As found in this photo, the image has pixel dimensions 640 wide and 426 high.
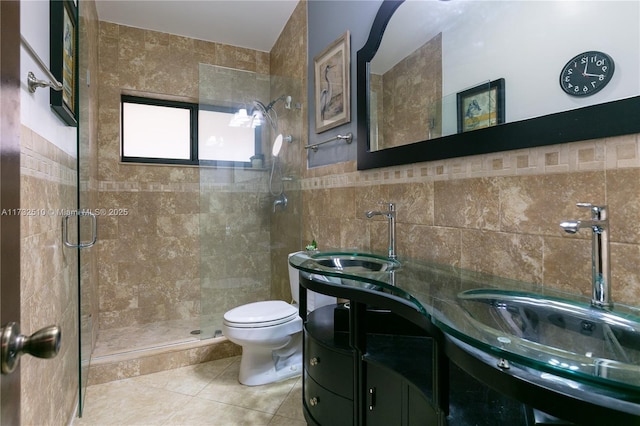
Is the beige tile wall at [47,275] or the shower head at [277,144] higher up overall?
the shower head at [277,144]

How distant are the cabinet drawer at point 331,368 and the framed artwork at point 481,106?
1.02 meters

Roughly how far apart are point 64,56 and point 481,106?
169cm

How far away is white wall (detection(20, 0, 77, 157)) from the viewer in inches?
39.7

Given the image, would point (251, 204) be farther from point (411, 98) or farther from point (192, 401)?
point (411, 98)

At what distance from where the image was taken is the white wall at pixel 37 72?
1008 mm

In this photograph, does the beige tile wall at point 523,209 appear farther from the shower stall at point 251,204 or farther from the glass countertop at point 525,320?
the shower stall at point 251,204

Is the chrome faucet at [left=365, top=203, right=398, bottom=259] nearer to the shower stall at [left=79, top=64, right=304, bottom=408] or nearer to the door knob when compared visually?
the shower stall at [left=79, top=64, right=304, bottom=408]

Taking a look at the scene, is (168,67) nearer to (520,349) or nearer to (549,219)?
(549,219)

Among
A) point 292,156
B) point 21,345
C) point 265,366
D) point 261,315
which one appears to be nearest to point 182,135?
point 292,156

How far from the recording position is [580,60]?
95cm

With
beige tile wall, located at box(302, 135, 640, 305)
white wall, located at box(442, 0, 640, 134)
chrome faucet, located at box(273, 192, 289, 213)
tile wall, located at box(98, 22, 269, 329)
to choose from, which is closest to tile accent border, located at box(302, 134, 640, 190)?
beige tile wall, located at box(302, 135, 640, 305)

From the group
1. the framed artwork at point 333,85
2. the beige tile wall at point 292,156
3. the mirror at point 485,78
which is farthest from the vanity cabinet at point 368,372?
the framed artwork at point 333,85

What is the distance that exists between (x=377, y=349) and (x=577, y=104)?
41.5 inches

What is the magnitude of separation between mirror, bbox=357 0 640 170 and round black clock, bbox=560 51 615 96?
1cm
